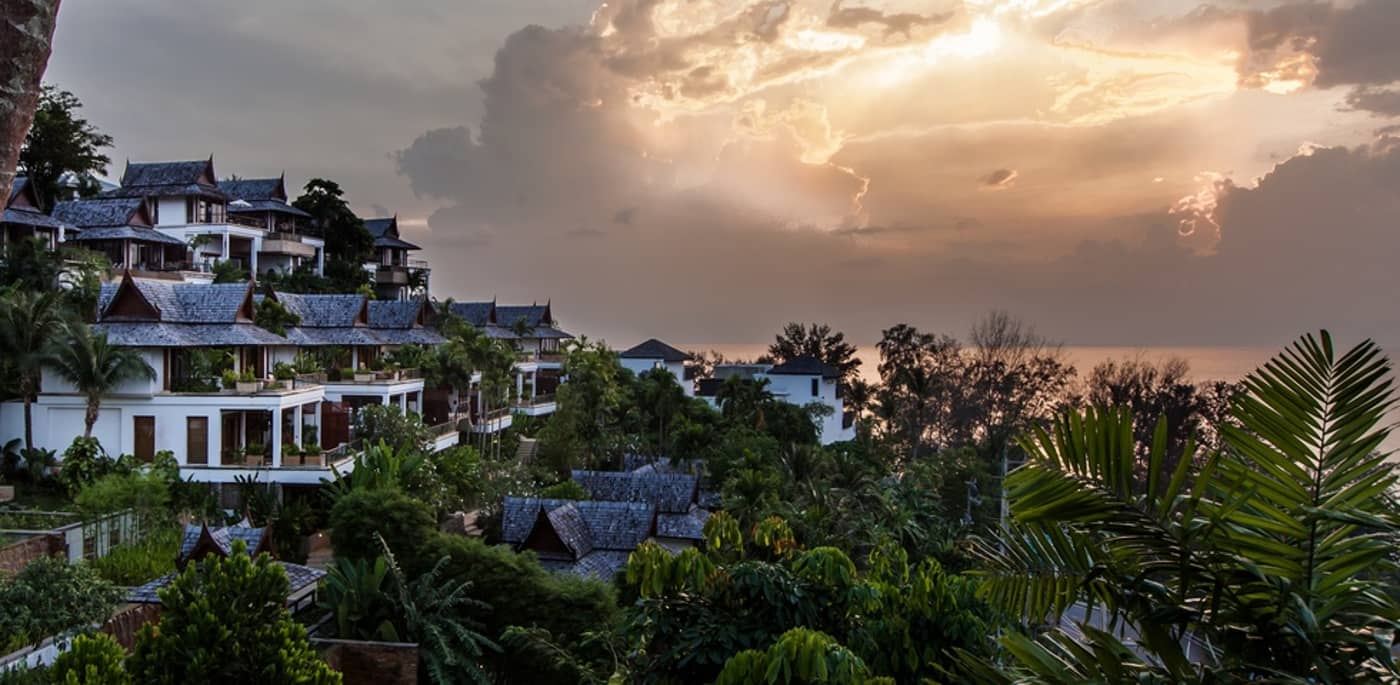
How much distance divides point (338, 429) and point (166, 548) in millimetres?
10000

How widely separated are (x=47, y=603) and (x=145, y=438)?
12.1m

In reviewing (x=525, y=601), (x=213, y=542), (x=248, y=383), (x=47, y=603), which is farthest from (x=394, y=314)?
(x=47, y=603)

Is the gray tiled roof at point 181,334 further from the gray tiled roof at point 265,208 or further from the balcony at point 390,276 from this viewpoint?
the balcony at point 390,276

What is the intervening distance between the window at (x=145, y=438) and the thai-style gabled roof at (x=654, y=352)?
112 ft

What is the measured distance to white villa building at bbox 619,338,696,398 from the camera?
5609 centimetres

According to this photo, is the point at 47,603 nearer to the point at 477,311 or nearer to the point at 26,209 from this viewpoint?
the point at 26,209

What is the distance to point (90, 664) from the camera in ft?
32.5

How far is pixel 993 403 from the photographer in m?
47.2

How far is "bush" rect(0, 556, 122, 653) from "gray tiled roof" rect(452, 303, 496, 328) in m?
34.8

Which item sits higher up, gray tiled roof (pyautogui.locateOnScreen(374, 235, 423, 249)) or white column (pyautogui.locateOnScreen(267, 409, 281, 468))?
gray tiled roof (pyautogui.locateOnScreen(374, 235, 423, 249))

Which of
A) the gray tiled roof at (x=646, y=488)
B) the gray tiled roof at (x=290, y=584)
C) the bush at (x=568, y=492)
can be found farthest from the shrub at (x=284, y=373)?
the gray tiled roof at (x=290, y=584)

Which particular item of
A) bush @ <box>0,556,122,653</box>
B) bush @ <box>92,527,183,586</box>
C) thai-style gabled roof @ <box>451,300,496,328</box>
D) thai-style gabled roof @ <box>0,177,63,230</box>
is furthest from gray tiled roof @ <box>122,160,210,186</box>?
bush @ <box>0,556,122,653</box>

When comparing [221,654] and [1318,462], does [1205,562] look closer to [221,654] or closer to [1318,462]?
[1318,462]

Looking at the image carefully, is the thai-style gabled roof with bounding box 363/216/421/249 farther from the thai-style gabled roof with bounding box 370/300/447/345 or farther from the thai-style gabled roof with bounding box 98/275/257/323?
the thai-style gabled roof with bounding box 98/275/257/323
